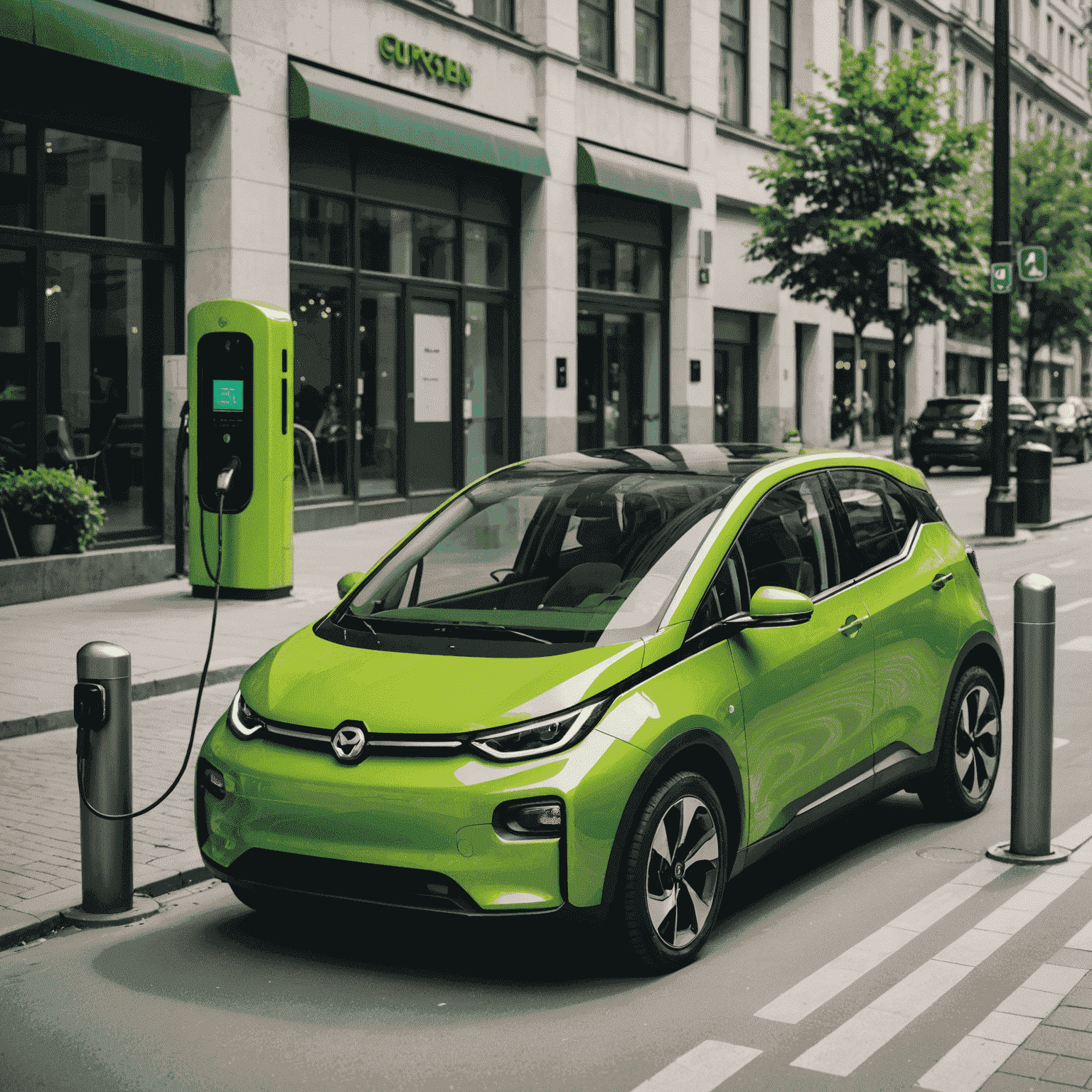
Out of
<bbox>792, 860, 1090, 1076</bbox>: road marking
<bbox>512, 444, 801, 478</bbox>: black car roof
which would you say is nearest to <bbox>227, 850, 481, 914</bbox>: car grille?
<bbox>792, 860, 1090, 1076</bbox>: road marking

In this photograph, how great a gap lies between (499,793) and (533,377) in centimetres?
1887

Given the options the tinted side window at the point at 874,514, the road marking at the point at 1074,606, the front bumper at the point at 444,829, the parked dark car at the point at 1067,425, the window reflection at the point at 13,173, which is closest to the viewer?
the front bumper at the point at 444,829

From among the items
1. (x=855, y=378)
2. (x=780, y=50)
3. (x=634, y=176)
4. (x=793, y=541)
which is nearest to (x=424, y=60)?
(x=634, y=176)

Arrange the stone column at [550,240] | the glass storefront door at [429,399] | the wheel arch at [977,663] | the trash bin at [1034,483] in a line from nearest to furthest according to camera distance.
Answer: the wheel arch at [977,663] < the glass storefront door at [429,399] < the trash bin at [1034,483] < the stone column at [550,240]

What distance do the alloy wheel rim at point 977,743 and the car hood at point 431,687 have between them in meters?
2.25

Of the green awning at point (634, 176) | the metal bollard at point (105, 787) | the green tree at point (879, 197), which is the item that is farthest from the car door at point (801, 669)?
the green tree at point (879, 197)

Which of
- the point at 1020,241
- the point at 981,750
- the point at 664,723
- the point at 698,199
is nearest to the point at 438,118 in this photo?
the point at 698,199

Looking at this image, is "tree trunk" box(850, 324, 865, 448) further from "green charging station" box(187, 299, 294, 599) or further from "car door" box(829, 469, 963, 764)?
"car door" box(829, 469, 963, 764)

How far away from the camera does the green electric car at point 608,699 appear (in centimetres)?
436

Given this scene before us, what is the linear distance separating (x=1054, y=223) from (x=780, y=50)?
13.6m

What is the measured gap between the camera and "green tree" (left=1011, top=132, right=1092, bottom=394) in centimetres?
4259

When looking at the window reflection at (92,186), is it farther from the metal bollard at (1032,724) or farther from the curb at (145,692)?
the metal bollard at (1032,724)

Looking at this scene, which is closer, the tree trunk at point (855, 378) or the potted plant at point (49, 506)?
the potted plant at point (49, 506)

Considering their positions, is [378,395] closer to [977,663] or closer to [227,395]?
[227,395]
